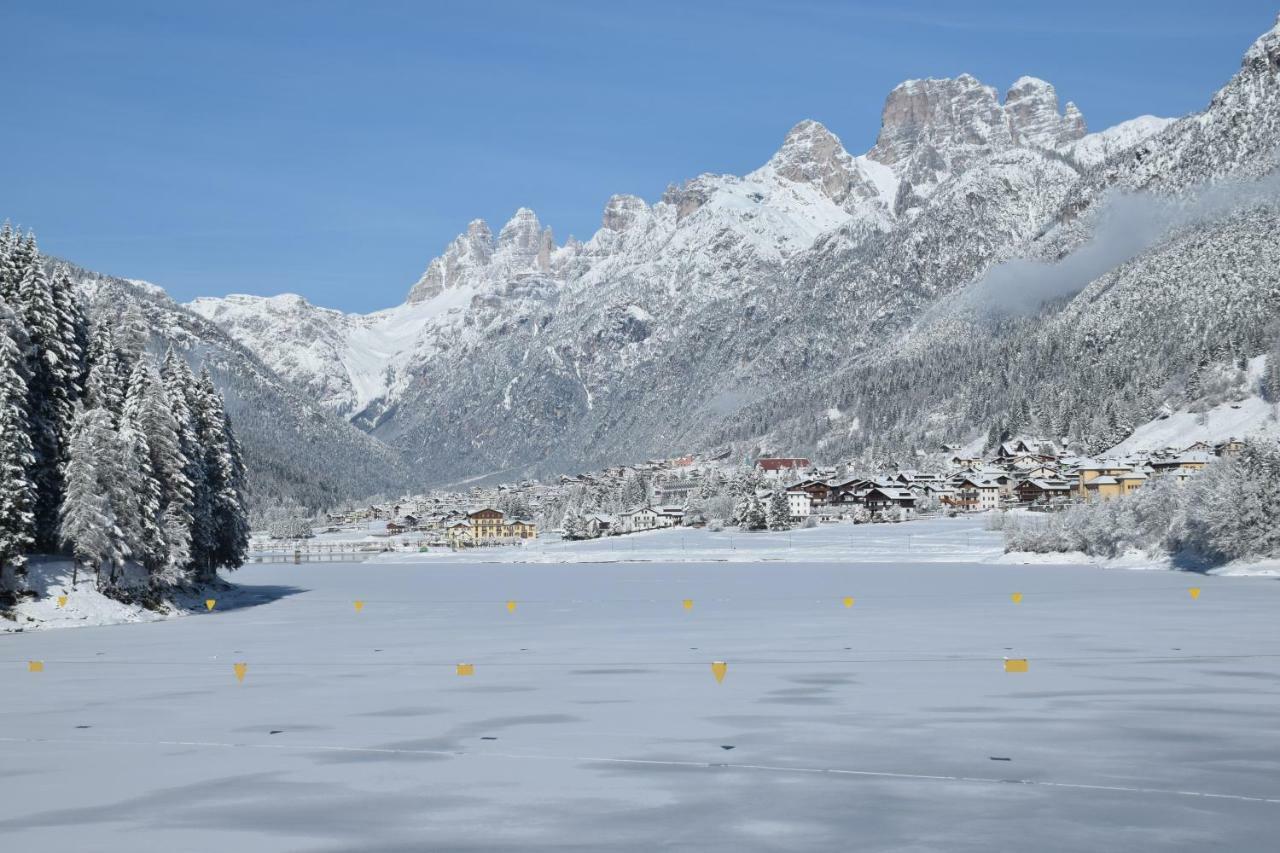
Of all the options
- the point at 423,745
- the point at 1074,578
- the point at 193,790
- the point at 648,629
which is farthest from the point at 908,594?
the point at 193,790

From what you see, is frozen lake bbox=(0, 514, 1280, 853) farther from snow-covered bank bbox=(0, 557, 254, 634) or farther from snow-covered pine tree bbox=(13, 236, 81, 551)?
snow-covered pine tree bbox=(13, 236, 81, 551)

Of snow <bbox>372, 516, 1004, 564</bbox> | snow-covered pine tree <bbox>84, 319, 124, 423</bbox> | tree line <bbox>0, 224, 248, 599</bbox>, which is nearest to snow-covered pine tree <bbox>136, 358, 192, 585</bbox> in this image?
tree line <bbox>0, 224, 248, 599</bbox>

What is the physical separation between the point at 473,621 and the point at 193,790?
44726mm

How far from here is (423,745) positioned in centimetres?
2745

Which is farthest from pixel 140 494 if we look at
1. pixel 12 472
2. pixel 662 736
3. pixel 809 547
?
pixel 809 547

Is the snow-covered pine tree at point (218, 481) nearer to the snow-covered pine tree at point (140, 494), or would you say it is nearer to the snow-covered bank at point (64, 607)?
the snow-covered pine tree at point (140, 494)

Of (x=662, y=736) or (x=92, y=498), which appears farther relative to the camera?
(x=92, y=498)

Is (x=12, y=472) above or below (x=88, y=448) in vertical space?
below

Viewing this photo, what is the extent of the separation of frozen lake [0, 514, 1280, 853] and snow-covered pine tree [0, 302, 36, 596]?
17.7 feet

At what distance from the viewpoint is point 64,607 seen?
220 ft

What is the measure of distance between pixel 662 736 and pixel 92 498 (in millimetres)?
49449

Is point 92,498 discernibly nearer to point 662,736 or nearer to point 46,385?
point 46,385

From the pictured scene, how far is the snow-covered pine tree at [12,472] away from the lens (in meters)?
63.3

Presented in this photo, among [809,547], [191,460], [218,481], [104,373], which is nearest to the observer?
[104,373]
